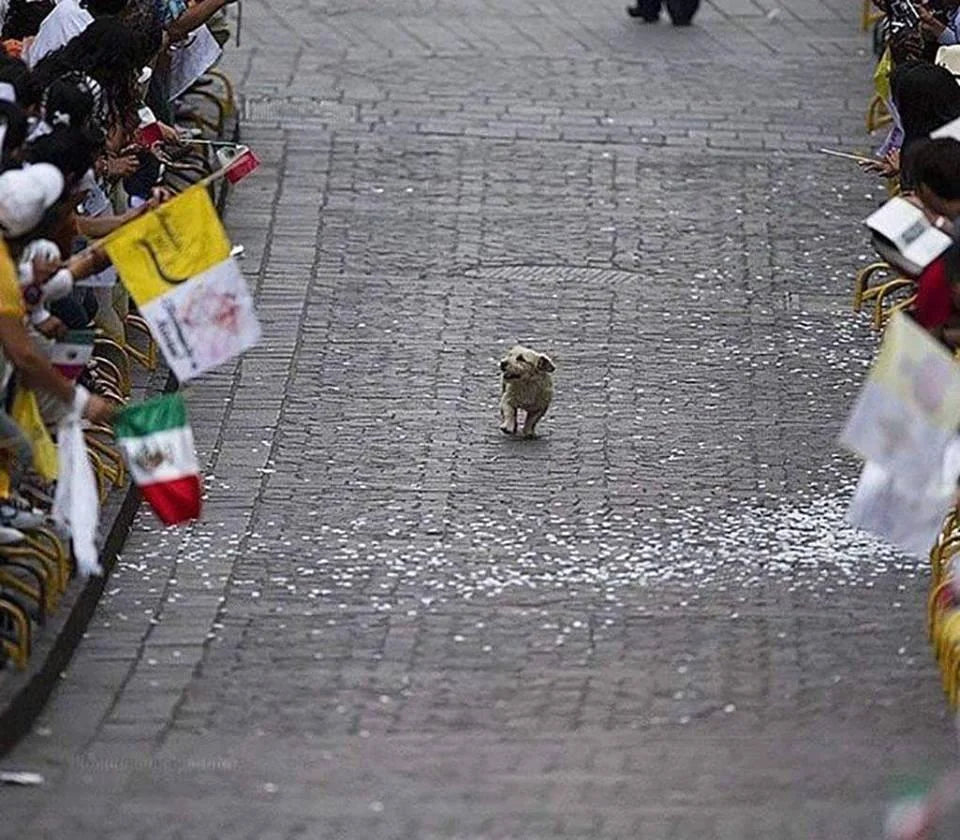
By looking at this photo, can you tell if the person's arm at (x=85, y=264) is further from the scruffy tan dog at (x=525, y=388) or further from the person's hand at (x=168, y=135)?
the person's hand at (x=168, y=135)

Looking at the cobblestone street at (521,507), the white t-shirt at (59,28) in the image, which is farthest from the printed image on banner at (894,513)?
the white t-shirt at (59,28)

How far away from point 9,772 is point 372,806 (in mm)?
1241

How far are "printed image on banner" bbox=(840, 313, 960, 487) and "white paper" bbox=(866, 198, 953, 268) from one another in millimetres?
1707

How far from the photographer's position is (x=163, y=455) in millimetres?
9633

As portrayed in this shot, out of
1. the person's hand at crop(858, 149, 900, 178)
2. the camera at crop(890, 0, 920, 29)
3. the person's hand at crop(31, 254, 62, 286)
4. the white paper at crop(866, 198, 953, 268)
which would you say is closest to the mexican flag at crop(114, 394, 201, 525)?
the person's hand at crop(31, 254, 62, 286)

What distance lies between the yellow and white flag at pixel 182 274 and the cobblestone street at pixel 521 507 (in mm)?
1255

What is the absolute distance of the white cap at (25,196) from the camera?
32.1 feet

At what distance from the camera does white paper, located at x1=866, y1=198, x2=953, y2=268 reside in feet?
34.0

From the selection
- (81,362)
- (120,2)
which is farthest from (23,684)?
(120,2)

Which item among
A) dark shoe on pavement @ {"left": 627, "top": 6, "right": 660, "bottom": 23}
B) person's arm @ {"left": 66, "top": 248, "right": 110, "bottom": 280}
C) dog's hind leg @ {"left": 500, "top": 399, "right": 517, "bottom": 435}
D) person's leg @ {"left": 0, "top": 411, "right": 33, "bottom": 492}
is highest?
person's arm @ {"left": 66, "top": 248, "right": 110, "bottom": 280}

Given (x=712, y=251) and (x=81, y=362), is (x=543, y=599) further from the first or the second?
(x=712, y=251)

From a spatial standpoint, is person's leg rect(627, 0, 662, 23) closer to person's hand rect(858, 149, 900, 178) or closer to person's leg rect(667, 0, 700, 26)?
person's leg rect(667, 0, 700, 26)

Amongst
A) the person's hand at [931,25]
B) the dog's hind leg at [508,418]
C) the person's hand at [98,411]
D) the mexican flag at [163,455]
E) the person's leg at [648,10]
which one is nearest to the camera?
the mexican flag at [163,455]

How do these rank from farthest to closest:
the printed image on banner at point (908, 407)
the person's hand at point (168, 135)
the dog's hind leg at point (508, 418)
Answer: the person's hand at point (168, 135)
the dog's hind leg at point (508, 418)
the printed image on banner at point (908, 407)
